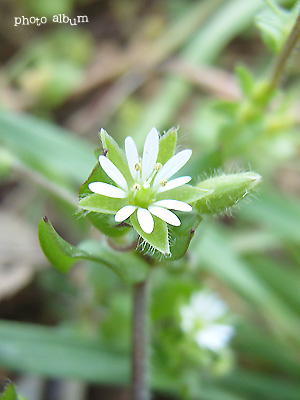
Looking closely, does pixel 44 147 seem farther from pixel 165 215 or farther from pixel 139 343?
pixel 165 215

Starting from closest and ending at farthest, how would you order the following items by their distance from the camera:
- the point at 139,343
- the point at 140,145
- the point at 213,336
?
the point at 139,343 < the point at 213,336 < the point at 140,145

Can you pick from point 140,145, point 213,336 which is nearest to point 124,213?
point 213,336

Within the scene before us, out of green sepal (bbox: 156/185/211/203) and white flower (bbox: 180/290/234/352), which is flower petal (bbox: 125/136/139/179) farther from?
white flower (bbox: 180/290/234/352)

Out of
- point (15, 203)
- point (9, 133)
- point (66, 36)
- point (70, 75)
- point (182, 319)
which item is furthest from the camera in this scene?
point (66, 36)

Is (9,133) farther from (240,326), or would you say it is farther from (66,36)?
(240,326)

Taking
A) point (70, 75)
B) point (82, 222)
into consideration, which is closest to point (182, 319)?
point (82, 222)

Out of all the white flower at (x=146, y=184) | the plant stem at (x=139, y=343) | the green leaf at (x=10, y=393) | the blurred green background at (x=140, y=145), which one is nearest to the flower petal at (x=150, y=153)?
the white flower at (x=146, y=184)

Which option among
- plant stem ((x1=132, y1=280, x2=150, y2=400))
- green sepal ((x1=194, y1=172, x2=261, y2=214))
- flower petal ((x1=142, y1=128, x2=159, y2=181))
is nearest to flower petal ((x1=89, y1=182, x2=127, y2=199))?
flower petal ((x1=142, y1=128, x2=159, y2=181))
